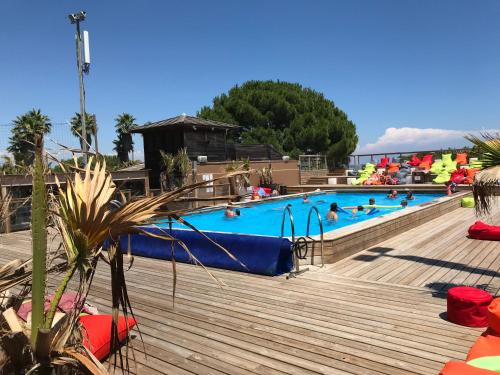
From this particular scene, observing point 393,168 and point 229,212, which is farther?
point 393,168

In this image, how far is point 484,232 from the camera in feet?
28.5

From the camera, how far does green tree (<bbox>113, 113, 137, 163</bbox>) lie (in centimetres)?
5081

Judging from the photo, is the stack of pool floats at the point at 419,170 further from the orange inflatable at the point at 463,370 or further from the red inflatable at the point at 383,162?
the orange inflatable at the point at 463,370

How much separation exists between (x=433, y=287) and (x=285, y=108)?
119 ft

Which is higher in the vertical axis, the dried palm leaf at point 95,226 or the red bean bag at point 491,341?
the dried palm leaf at point 95,226

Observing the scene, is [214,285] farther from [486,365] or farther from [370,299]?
[486,365]

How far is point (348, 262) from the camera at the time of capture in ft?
24.2

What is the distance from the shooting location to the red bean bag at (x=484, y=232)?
8504 millimetres

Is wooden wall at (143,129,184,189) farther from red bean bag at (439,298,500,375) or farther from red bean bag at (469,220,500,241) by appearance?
red bean bag at (439,298,500,375)

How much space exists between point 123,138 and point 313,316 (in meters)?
49.5

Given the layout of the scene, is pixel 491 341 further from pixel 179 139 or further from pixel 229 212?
pixel 179 139

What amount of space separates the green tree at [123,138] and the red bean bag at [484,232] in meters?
45.5

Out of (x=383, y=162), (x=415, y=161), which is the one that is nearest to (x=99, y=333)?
(x=415, y=161)

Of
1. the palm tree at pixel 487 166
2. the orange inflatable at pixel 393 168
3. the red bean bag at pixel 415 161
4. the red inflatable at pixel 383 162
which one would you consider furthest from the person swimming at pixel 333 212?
the red inflatable at pixel 383 162
